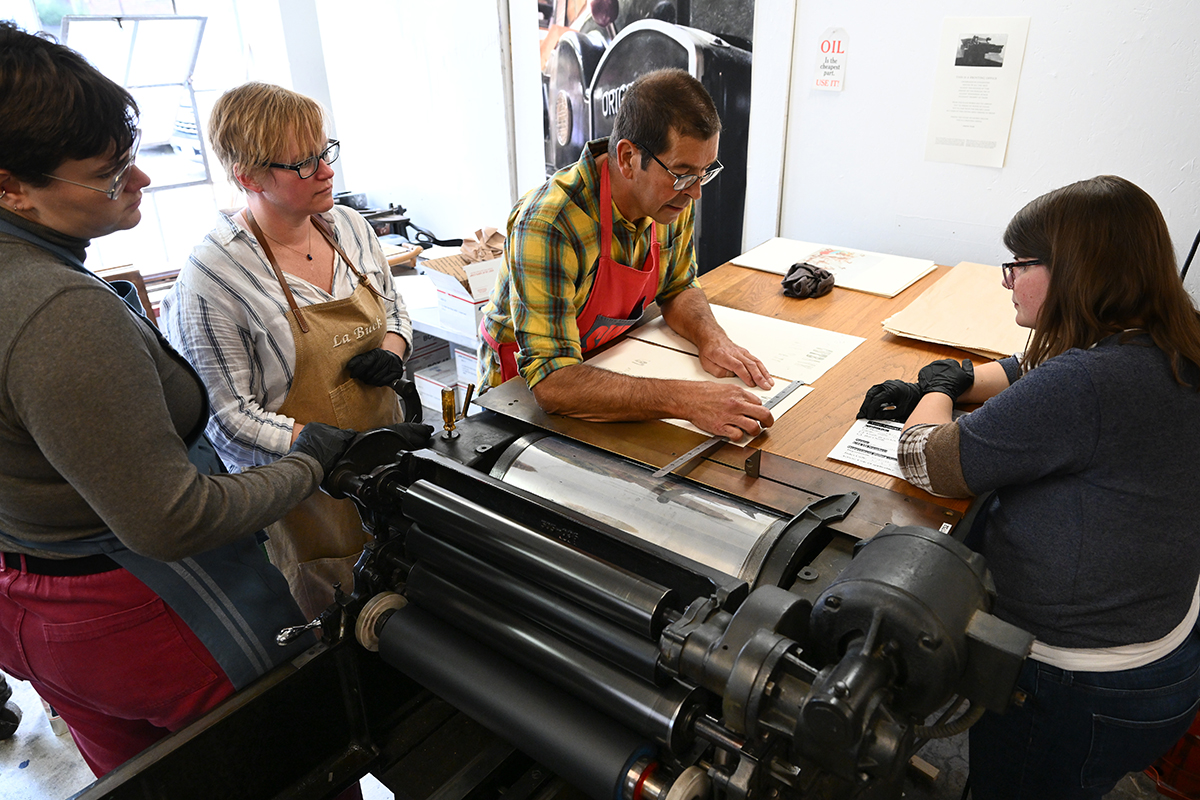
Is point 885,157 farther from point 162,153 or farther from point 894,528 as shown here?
point 162,153

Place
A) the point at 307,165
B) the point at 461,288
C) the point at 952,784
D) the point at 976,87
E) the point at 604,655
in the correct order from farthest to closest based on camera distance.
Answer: the point at 461,288 → the point at 976,87 → the point at 952,784 → the point at 307,165 → the point at 604,655

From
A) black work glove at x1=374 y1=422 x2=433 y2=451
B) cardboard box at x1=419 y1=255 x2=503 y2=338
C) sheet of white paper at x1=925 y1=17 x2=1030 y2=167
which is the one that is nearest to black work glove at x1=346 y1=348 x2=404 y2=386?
black work glove at x1=374 y1=422 x2=433 y2=451

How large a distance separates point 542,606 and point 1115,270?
1005mm

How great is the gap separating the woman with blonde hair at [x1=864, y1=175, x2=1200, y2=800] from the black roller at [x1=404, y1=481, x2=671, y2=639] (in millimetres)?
604

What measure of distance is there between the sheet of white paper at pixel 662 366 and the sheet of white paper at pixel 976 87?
1.37m

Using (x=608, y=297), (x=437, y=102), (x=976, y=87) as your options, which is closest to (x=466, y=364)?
(x=437, y=102)

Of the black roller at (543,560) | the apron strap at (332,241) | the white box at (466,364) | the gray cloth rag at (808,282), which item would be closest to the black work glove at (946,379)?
the gray cloth rag at (808,282)

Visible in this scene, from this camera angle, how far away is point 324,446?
4.06 ft

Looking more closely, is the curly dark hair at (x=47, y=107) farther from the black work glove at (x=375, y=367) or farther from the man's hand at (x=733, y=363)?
the man's hand at (x=733, y=363)

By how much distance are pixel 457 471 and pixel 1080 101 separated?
2237 millimetres

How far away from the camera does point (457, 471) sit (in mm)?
1181

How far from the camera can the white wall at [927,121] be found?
215 cm

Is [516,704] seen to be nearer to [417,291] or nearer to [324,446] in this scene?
[324,446]

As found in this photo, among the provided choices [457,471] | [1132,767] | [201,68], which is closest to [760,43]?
[457,471]
